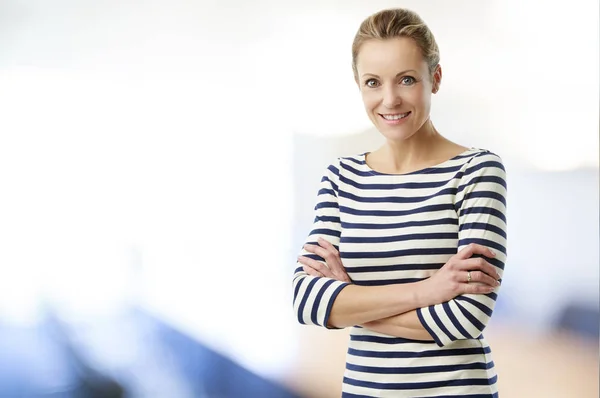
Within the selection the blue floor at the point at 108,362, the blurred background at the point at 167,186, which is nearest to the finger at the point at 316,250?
the blurred background at the point at 167,186

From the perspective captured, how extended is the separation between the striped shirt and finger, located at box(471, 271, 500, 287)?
0.08 ft

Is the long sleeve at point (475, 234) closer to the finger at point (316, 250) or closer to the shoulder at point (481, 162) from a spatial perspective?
the shoulder at point (481, 162)

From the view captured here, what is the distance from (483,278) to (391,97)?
384 millimetres

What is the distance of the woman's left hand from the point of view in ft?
5.44

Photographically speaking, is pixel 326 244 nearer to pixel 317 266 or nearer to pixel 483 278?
pixel 317 266

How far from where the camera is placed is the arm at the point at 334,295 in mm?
1531

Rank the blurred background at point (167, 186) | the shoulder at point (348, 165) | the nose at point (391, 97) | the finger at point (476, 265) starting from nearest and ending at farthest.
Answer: the finger at point (476, 265) → the nose at point (391, 97) → the shoulder at point (348, 165) → the blurred background at point (167, 186)

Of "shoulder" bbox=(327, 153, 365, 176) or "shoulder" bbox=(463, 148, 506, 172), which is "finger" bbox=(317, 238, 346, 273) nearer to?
"shoulder" bbox=(327, 153, 365, 176)

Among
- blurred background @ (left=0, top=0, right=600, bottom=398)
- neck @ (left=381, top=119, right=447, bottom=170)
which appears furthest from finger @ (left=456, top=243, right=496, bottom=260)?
blurred background @ (left=0, top=0, right=600, bottom=398)

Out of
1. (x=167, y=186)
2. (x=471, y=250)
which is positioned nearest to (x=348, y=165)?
(x=471, y=250)

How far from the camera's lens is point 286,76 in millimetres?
3029

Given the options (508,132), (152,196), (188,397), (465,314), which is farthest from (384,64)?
(188,397)

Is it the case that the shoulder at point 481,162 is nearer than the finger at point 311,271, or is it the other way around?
the shoulder at point 481,162

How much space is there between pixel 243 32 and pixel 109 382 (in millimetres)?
1363
